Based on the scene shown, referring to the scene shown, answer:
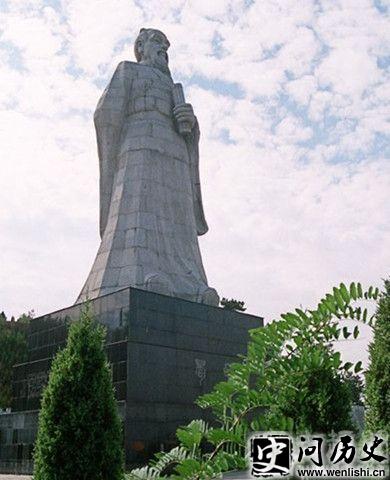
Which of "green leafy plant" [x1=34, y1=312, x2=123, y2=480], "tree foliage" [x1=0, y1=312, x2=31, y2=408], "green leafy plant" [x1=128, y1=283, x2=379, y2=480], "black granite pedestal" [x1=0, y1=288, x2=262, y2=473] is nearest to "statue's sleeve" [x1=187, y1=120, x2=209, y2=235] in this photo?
"black granite pedestal" [x1=0, y1=288, x2=262, y2=473]

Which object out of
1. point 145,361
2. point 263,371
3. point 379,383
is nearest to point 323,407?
point 379,383

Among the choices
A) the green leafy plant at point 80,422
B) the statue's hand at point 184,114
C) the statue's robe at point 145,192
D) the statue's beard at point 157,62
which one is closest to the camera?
the green leafy plant at point 80,422

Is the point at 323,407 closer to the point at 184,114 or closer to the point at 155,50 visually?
the point at 184,114

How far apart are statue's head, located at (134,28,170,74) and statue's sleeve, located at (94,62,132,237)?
0.92 metres

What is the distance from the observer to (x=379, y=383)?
480cm

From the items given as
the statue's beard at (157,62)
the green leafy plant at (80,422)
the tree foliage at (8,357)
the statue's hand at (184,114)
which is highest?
the statue's beard at (157,62)

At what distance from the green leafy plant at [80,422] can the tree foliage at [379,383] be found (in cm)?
218

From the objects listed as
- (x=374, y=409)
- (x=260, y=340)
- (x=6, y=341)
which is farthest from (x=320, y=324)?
(x=6, y=341)

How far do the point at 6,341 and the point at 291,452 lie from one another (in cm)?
2141

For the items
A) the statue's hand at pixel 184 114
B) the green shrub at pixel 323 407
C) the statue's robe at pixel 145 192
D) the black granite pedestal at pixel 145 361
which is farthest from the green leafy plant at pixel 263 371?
the statue's hand at pixel 184 114

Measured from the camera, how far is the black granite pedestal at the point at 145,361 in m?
10.5

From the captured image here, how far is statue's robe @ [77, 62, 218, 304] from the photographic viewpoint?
12.6m

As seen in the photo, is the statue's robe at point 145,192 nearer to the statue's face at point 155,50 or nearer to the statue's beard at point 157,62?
the statue's beard at point 157,62

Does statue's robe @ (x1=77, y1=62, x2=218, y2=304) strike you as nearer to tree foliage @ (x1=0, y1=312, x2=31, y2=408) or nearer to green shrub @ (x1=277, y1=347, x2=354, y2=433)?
green shrub @ (x1=277, y1=347, x2=354, y2=433)
